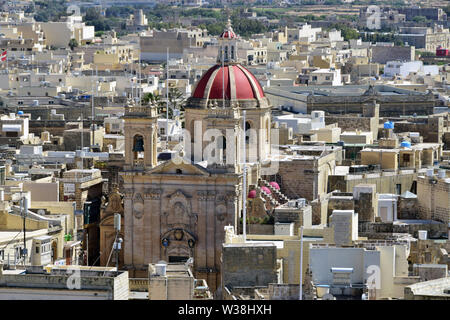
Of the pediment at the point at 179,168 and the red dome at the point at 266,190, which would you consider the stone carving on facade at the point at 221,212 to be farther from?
the red dome at the point at 266,190

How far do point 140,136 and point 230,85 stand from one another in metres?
5.45

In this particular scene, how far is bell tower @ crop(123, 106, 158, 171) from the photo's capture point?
161ft

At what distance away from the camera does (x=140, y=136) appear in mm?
49562

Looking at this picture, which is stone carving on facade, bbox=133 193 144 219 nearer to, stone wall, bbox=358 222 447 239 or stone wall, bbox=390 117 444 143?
stone wall, bbox=358 222 447 239

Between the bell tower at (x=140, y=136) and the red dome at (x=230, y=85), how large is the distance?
4499 millimetres

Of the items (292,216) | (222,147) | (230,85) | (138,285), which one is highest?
(230,85)

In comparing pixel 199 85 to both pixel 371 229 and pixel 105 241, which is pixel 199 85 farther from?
pixel 371 229

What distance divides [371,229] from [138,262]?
7206 millimetres

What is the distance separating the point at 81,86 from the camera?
106188mm

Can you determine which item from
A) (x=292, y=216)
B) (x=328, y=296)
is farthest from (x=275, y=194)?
(x=328, y=296)

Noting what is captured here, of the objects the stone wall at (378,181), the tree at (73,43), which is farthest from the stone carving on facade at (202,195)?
the tree at (73,43)

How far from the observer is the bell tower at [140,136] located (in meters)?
49.2

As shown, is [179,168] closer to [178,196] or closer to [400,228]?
[178,196]

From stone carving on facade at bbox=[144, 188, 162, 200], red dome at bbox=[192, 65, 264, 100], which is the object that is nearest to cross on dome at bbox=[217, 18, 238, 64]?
red dome at bbox=[192, 65, 264, 100]
